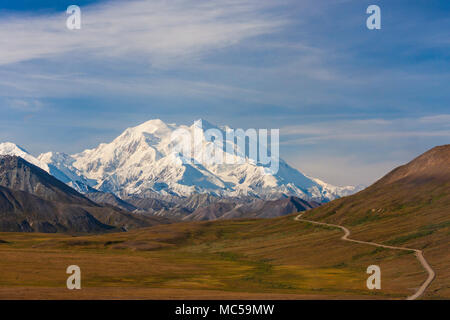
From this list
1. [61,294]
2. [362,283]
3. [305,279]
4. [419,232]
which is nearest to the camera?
[61,294]

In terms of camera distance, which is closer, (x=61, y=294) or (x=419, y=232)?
(x=61, y=294)
